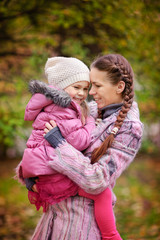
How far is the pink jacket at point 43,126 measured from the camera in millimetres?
1942

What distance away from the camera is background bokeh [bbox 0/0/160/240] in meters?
3.91

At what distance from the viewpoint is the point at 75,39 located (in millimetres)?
4789

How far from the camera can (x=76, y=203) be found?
6.68 ft

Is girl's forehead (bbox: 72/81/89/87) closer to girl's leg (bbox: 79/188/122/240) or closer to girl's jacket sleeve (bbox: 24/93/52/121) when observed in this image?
girl's jacket sleeve (bbox: 24/93/52/121)

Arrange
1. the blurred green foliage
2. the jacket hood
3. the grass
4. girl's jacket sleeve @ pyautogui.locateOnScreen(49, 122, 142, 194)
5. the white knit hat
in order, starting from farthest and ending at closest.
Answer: the grass
the blurred green foliage
the white knit hat
the jacket hood
girl's jacket sleeve @ pyautogui.locateOnScreen(49, 122, 142, 194)

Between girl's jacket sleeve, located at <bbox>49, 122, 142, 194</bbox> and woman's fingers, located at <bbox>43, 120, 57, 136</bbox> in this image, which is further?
woman's fingers, located at <bbox>43, 120, 57, 136</bbox>

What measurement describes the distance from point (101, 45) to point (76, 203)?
3.17m

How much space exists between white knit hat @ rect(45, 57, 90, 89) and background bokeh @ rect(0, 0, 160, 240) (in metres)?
1.50

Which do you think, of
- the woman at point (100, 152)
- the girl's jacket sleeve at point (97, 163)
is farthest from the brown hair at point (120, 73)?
the girl's jacket sleeve at point (97, 163)

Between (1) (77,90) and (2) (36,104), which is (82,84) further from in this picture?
(2) (36,104)

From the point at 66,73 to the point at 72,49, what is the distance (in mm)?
2476

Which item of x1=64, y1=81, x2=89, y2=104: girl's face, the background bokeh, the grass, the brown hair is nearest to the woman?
the brown hair

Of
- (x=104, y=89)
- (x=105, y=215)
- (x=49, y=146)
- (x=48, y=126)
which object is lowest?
(x=105, y=215)

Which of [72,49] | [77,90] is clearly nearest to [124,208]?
[72,49]
